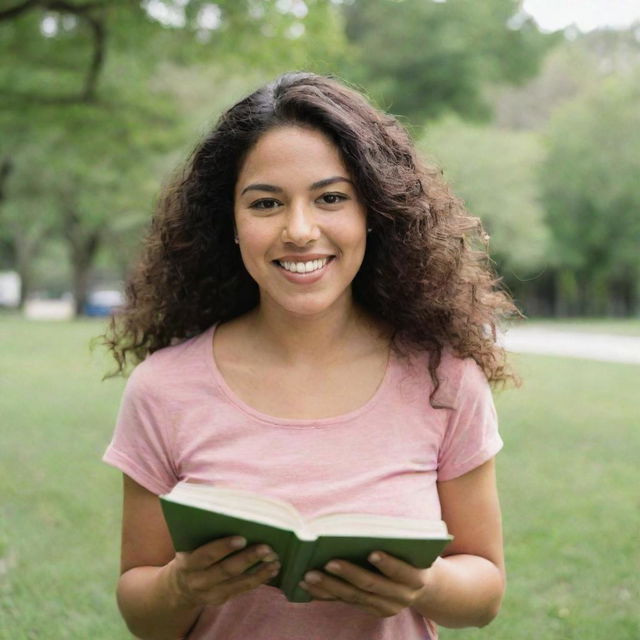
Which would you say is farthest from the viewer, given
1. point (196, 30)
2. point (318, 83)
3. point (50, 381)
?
point (50, 381)

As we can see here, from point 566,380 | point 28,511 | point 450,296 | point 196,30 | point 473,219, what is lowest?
point 566,380

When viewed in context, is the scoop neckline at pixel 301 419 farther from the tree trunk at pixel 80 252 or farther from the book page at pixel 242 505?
the tree trunk at pixel 80 252

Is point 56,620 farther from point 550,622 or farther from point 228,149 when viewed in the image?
point 228,149

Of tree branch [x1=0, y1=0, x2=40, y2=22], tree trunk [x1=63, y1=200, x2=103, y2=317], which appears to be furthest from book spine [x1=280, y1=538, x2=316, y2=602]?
tree trunk [x1=63, y1=200, x2=103, y2=317]

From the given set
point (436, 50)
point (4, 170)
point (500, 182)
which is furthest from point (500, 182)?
point (4, 170)

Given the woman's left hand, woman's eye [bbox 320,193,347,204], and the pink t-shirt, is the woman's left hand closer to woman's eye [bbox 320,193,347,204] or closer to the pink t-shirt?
the pink t-shirt

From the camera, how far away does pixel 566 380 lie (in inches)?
475

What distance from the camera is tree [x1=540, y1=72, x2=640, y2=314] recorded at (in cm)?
3136

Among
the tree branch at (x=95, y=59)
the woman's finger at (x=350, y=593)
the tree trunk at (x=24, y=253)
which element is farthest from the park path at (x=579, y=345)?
the tree trunk at (x=24, y=253)

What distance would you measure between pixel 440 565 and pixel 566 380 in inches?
425

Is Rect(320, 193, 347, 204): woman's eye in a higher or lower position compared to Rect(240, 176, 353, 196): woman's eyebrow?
lower

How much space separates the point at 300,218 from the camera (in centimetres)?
179

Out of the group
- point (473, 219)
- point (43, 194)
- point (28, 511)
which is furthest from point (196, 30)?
point (43, 194)

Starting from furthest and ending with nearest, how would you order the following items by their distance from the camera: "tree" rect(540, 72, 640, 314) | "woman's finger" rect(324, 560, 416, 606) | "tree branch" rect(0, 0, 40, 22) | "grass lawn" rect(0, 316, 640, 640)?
"tree" rect(540, 72, 640, 314) < "tree branch" rect(0, 0, 40, 22) < "grass lawn" rect(0, 316, 640, 640) < "woman's finger" rect(324, 560, 416, 606)
